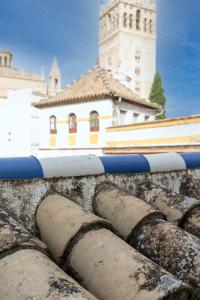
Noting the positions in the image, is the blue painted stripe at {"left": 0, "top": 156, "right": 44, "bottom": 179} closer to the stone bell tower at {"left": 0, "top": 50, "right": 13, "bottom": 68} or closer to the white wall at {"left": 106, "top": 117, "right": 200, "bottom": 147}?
the white wall at {"left": 106, "top": 117, "right": 200, "bottom": 147}

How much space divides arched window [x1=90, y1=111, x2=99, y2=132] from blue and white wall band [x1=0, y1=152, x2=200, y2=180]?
19670 millimetres

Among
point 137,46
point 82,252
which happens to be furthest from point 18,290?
point 137,46

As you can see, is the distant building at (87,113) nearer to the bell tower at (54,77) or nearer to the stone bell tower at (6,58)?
the bell tower at (54,77)

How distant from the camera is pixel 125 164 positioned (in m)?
3.27

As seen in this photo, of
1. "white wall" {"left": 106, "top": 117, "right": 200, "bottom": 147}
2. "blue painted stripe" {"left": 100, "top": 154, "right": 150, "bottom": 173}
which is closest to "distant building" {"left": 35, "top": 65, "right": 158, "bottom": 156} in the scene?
"white wall" {"left": 106, "top": 117, "right": 200, "bottom": 147}

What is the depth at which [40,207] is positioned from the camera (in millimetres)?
2564

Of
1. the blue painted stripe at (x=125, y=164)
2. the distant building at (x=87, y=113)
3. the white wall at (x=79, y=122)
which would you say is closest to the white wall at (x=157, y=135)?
the white wall at (x=79, y=122)

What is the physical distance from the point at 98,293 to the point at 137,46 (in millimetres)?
97846

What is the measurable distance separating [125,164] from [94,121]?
20.6 metres

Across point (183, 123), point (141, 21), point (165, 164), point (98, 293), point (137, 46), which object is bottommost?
point (98, 293)

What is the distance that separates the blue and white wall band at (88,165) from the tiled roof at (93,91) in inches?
732

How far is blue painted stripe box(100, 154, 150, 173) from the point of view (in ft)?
10.3

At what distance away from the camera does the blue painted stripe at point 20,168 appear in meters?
2.50

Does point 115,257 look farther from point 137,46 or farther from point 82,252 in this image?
point 137,46
